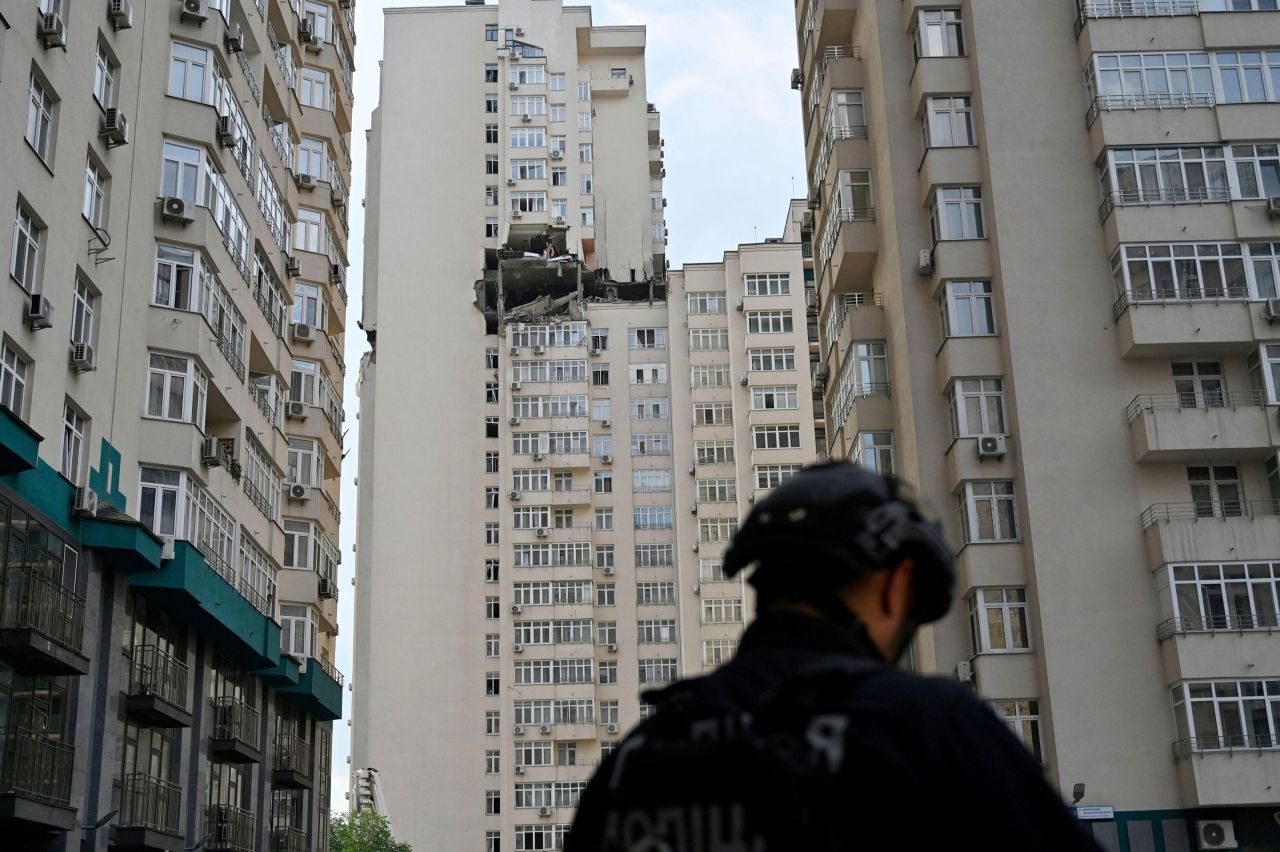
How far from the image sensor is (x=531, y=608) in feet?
260

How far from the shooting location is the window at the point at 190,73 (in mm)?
32469

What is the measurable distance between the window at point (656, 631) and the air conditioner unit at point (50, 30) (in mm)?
58338

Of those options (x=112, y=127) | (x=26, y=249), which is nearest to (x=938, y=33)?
(x=112, y=127)

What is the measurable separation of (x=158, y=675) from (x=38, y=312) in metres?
8.22

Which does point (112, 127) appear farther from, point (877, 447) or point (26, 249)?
point (877, 447)

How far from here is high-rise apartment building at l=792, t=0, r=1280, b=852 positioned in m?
32.3

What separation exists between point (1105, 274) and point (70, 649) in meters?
23.8

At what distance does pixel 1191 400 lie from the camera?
35.1 m

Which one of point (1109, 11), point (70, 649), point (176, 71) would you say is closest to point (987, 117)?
point (1109, 11)

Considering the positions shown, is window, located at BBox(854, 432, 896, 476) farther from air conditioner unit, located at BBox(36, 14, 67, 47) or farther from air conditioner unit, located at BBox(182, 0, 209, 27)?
air conditioner unit, located at BBox(36, 14, 67, 47)

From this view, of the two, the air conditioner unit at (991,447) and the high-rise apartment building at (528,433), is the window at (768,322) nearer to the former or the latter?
the high-rise apartment building at (528,433)

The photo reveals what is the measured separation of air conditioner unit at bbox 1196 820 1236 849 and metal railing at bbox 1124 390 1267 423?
28.7ft

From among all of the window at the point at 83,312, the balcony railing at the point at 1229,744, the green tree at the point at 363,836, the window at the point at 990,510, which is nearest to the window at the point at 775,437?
the green tree at the point at 363,836

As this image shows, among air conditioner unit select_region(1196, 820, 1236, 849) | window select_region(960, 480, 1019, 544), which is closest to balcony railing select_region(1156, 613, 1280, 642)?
air conditioner unit select_region(1196, 820, 1236, 849)
